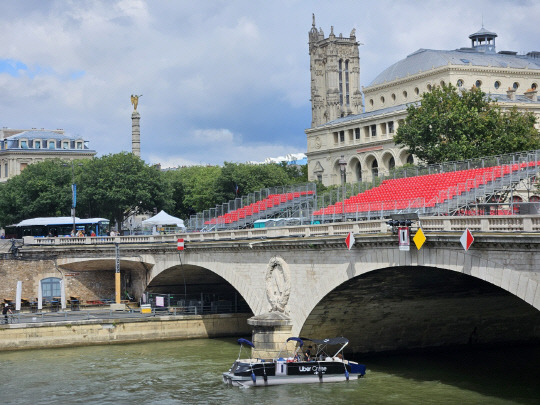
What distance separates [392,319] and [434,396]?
9771 millimetres

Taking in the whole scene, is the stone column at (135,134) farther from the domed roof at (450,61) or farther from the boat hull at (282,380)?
the boat hull at (282,380)

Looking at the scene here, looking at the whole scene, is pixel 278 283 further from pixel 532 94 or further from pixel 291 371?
pixel 532 94

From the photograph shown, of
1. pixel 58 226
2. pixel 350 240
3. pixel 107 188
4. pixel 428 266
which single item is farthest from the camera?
pixel 107 188

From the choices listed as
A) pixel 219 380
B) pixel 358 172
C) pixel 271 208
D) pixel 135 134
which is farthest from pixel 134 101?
pixel 219 380

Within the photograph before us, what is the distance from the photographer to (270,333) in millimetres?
49375

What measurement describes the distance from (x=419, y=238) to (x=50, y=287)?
45.6 m

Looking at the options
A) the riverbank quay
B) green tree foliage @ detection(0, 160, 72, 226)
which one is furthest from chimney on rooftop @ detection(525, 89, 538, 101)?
the riverbank quay

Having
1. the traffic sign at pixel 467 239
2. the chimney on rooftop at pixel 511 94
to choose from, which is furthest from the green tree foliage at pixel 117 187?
the traffic sign at pixel 467 239

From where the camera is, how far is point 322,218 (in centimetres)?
6150

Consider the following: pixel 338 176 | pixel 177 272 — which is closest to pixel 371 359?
pixel 177 272

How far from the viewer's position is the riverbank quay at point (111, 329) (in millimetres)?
59344

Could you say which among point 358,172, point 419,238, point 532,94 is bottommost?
point 419,238

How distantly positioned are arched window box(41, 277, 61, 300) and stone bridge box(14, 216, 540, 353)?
15.9 metres

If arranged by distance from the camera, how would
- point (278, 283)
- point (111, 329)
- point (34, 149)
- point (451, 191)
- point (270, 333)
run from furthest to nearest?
point (34, 149) → point (111, 329) → point (451, 191) → point (278, 283) → point (270, 333)
